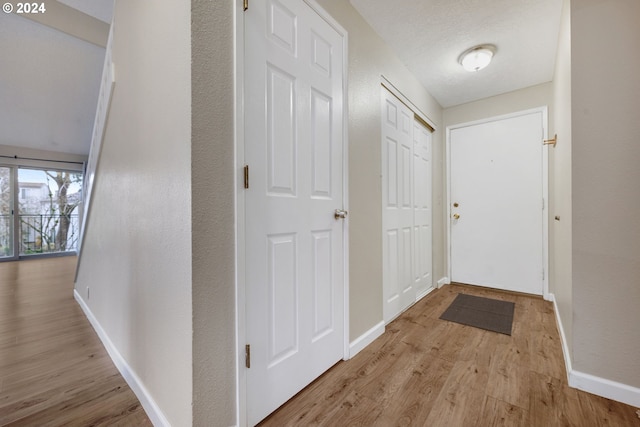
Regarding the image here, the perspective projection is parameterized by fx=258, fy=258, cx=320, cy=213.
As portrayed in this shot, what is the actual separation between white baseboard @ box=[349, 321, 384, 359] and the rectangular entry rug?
29.0 inches

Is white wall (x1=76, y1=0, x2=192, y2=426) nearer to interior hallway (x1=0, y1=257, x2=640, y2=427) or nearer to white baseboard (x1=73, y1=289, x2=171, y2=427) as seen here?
white baseboard (x1=73, y1=289, x2=171, y2=427)

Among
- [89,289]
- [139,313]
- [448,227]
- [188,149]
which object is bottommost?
[89,289]

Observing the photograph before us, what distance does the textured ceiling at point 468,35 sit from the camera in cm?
183

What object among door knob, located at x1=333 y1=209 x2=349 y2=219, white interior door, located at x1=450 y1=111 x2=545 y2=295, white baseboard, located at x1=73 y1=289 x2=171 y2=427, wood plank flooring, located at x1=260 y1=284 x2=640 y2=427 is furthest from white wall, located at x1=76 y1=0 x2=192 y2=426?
white interior door, located at x1=450 y1=111 x2=545 y2=295

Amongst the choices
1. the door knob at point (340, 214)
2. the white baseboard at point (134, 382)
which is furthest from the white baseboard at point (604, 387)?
the white baseboard at point (134, 382)

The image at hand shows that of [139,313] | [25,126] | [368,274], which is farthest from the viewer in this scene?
[25,126]

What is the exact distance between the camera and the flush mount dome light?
226cm

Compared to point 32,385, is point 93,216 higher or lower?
higher

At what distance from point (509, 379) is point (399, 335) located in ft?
2.36

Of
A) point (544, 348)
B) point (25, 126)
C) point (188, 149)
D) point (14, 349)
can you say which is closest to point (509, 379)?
point (544, 348)

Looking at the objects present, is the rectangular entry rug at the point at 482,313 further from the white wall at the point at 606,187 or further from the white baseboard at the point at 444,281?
the white wall at the point at 606,187

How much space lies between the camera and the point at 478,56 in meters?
2.27

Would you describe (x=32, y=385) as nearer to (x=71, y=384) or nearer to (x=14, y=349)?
(x=71, y=384)

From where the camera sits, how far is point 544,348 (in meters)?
1.82
